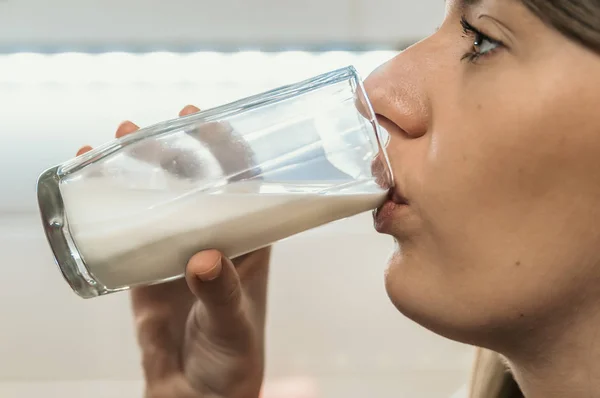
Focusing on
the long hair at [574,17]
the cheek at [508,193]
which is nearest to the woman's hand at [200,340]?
the cheek at [508,193]

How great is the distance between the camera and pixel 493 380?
0.80 meters

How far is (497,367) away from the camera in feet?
2.62

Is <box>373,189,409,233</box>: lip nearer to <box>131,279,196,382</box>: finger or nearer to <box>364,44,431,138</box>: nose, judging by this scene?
<box>364,44,431,138</box>: nose

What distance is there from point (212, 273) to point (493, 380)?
1.36 ft

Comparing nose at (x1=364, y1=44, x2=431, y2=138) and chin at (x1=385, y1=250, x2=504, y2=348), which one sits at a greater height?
nose at (x1=364, y1=44, x2=431, y2=138)

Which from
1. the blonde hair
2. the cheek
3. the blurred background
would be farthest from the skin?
the blurred background

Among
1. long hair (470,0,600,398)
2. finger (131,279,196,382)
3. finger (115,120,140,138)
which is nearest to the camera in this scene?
long hair (470,0,600,398)

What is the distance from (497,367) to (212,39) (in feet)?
1.96

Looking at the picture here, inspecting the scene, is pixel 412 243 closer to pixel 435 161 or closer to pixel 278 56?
pixel 435 161

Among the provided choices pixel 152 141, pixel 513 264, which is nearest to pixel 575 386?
pixel 513 264

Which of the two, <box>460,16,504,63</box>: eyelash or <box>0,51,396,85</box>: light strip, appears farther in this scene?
<box>0,51,396,85</box>: light strip

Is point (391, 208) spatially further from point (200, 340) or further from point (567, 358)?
point (200, 340)

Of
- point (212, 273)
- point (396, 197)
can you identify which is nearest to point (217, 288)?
point (212, 273)

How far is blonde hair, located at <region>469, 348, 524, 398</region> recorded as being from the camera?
31.0 inches
